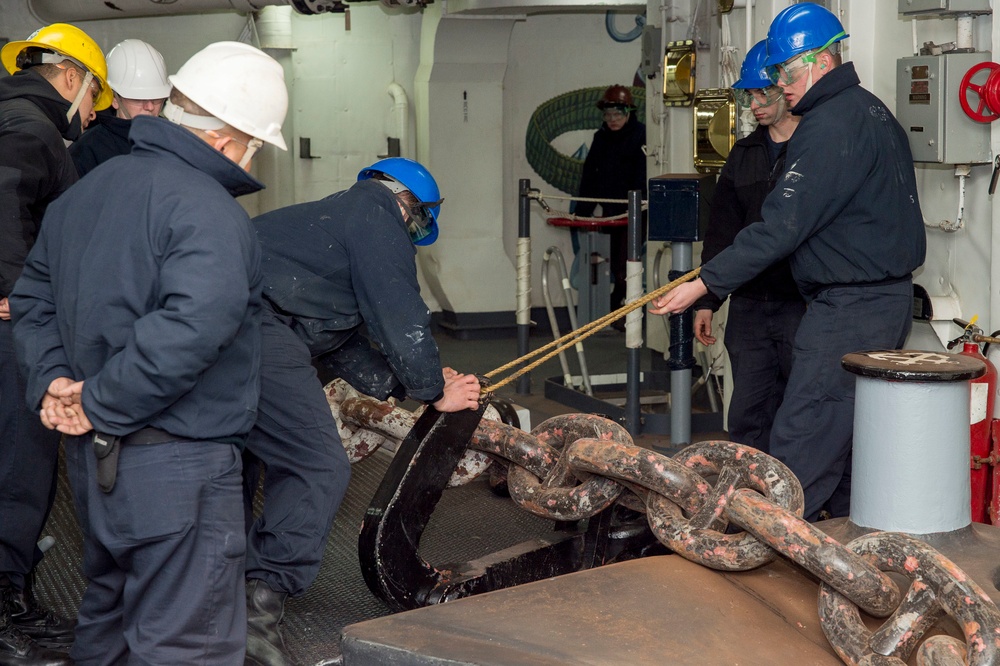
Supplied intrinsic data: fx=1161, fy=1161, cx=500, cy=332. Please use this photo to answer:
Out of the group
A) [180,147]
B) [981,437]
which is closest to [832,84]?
[981,437]

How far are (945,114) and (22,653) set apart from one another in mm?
3511

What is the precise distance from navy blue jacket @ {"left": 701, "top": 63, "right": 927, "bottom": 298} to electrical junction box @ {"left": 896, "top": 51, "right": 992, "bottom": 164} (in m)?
0.27

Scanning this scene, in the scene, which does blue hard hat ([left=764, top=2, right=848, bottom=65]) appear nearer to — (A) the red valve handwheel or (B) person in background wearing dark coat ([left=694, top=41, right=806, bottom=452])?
(B) person in background wearing dark coat ([left=694, top=41, right=806, bottom=452])

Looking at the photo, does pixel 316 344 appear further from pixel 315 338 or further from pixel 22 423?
pixel 22 423

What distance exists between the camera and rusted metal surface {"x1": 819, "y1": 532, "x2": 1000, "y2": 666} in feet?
7.89

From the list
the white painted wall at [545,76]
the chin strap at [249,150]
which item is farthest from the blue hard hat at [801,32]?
the white painted wall at [545,76]

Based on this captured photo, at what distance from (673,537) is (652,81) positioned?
17.1ft

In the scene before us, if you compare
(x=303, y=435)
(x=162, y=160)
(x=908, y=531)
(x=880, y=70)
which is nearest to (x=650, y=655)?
(x=908, y=531)

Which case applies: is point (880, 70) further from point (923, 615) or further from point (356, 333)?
point (923, 615)

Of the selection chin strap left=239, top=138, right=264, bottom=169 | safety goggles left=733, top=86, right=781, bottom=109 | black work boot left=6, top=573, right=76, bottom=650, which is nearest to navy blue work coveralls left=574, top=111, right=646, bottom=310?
safety goggles left=733, top=86, right=781, bottom=109

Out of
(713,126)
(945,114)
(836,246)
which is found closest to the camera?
(836,246)

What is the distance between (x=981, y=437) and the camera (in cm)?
418

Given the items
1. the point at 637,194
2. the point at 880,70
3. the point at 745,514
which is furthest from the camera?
the point at 637,194

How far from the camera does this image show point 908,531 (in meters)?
3.14
